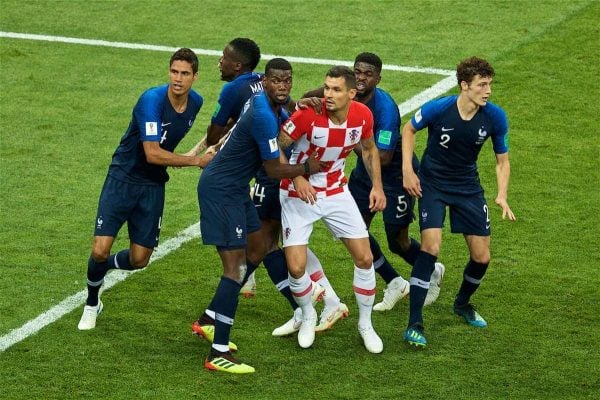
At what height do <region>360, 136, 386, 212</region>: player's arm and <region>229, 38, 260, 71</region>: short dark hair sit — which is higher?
<region>229, 38, 260, 71</region>: short dark hair

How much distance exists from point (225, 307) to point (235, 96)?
2061 millimetres

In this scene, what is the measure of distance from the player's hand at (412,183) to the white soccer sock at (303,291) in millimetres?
1147

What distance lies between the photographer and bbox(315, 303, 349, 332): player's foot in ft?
37.5

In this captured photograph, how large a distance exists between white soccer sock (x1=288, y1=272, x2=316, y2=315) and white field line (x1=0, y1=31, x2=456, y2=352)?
2.13 m

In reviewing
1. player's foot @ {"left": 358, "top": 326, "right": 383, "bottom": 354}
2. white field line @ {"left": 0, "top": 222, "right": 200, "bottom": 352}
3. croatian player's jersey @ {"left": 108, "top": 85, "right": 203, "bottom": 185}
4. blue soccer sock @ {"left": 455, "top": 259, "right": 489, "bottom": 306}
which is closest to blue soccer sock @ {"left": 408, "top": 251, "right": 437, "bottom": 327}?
player's foot @ {"left": 358, "top": 326, "right": 383, "bottom": 354}

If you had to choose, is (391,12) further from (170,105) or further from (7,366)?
(7,366)

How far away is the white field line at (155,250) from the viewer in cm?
1130

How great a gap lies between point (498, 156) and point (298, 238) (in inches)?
74.1

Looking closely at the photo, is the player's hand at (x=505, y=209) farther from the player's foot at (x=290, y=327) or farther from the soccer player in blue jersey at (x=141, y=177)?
the soccer player in blue jersey at (x=141, y=177)

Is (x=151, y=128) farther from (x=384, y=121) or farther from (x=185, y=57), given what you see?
(x=384, y=121)

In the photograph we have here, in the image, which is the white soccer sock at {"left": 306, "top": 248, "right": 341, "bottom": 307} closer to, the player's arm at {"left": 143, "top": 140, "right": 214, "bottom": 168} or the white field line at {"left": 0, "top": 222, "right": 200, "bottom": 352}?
the player's arm at {"left": 143, "top": 140, "right": 214, "bottom": 168}

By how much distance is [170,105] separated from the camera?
36.4ft

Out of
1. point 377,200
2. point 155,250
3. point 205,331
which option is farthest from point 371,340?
point 155,250

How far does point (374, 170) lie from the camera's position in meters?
11.1
